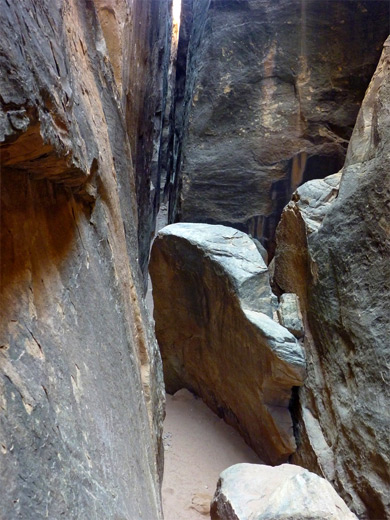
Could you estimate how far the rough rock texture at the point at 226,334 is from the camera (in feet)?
11.6

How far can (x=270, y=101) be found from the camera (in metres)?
6.11

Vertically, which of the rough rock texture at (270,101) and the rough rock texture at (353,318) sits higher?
the rough rock texture at (270,101)

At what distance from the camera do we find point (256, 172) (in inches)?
244

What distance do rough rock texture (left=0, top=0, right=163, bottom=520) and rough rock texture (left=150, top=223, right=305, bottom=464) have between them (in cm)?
168

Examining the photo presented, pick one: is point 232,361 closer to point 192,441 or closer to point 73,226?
point 192,441

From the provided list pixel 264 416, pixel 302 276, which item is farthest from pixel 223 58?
pixel 264 416

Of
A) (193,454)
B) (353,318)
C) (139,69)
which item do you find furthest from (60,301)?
(139,69)

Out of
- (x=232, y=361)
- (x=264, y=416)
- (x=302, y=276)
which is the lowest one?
(x=264, y=416)

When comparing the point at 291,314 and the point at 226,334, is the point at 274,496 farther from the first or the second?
the point at 226,334

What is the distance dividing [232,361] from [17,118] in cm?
332


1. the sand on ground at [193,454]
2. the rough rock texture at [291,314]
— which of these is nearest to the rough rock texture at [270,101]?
the rough rock texture at [291,314]

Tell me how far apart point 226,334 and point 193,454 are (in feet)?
3.26

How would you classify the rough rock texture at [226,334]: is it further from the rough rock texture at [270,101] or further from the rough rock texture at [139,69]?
the rough rock texture at [270,101]

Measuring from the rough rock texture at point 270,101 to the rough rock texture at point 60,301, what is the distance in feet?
14.2
